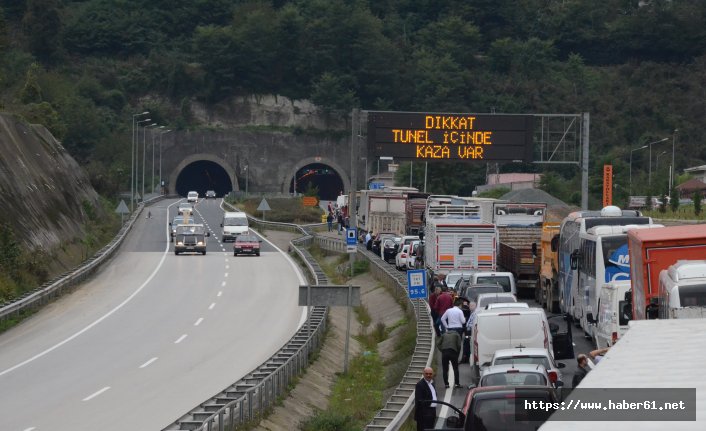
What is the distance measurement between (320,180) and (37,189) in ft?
314

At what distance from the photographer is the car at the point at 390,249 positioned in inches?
2530

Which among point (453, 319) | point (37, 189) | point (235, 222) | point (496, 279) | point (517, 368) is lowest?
point (517, 368)

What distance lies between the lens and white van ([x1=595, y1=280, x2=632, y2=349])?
26.0 m

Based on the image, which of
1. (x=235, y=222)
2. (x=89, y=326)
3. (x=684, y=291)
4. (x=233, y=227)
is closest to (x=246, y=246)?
(x=233, y=227)

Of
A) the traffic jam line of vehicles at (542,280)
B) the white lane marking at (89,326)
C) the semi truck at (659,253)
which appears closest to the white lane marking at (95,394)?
the white lane marking at (89,326)

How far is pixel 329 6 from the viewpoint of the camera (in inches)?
6535

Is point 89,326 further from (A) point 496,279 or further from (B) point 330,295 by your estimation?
(B) point 330,295

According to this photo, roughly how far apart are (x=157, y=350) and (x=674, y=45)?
484 feet

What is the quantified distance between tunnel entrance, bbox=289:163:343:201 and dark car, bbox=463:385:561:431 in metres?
135

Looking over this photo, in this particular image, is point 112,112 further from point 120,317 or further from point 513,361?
point 513,361

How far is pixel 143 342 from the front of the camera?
117 feet

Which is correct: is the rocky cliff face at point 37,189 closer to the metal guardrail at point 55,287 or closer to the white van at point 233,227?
the metal guardrail at point 55,287

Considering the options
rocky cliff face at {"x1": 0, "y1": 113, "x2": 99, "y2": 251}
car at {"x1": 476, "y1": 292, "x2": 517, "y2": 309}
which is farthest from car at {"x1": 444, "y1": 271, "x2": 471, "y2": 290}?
rocky cliff face at {"x1": 0, "y1": 113, "x2": 99, "y2": 251}

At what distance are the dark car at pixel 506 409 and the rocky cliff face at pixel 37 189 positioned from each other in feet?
123
